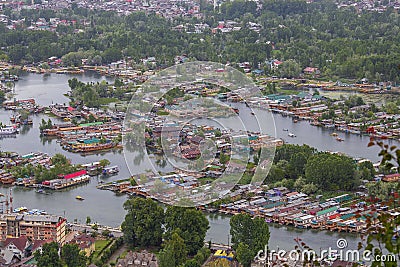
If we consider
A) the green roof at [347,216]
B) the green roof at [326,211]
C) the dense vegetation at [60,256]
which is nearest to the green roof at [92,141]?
the green roof at [326,211]

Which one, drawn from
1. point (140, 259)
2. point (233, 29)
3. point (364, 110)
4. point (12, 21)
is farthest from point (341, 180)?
point (12, 21)

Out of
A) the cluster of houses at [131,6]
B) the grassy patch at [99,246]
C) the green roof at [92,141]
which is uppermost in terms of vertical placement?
the cluster of houses at [131,6]

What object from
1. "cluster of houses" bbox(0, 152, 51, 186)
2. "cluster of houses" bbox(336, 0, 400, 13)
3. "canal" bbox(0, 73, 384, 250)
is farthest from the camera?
"cluster of houses" bbox(336, 0, 400, 13)

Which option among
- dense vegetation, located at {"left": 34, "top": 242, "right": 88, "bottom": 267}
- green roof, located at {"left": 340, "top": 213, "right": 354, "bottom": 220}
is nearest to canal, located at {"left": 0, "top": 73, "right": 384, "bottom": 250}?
green roof, located at {"left": 340, "top": 213, "right": 354, "bottom": 220}

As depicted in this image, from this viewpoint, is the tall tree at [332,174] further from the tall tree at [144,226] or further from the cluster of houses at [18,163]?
the cluster of houses at [18,163]

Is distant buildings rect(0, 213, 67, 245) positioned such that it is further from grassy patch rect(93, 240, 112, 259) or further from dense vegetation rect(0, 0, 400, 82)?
dense vegetation rect(0, 0, 400, 82)

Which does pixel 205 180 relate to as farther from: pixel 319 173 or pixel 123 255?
pixel 123 255
